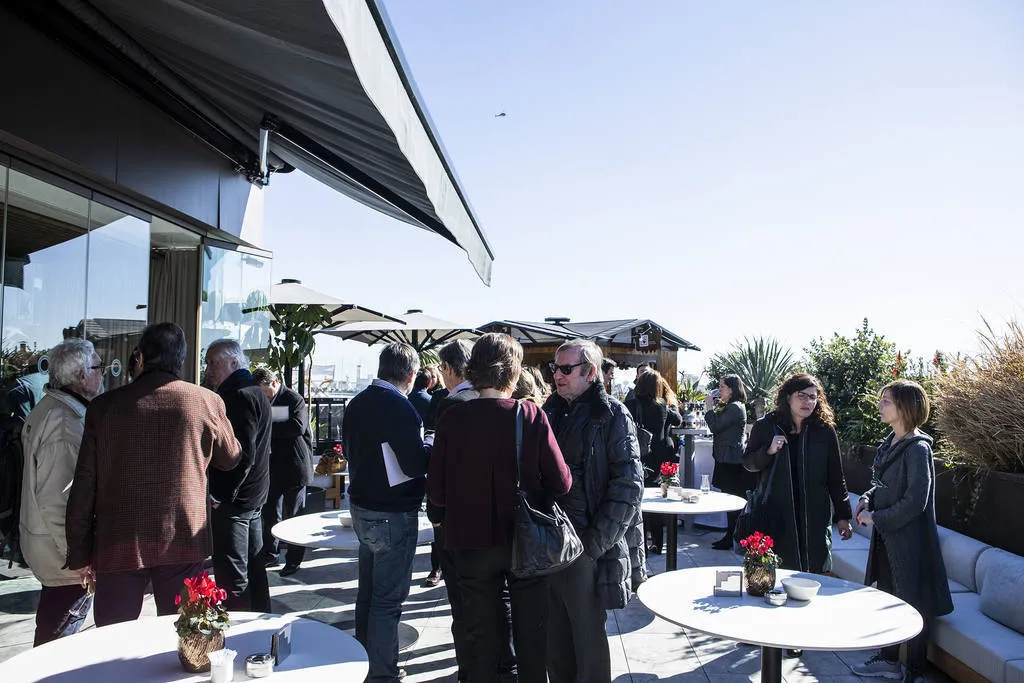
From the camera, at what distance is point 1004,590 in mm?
3373

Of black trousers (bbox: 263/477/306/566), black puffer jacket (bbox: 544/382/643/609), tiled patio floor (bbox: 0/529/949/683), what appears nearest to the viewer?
black puffer jacket (bbox: 544/382/643/609)

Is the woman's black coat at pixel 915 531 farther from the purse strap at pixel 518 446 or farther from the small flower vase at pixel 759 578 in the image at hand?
the purse strap at pixel 518 446

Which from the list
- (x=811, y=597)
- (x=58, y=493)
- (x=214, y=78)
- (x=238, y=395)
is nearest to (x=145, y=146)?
(x=214, y=78)

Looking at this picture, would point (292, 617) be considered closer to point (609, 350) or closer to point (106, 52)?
point (106, 52)

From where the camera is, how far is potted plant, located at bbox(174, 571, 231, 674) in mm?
1866

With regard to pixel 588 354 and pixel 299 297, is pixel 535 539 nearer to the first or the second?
pixel 588 354

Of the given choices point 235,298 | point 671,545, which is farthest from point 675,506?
point 235,298

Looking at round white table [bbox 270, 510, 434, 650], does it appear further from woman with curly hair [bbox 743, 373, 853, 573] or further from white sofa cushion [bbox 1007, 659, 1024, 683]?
white sofa cushion [bbox 1007, 659, 1024, 683]

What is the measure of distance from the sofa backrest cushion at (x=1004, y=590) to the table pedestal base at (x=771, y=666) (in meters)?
1.48

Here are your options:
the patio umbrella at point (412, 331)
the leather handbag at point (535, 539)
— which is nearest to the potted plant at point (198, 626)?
the leather handbag at point (535, 539)

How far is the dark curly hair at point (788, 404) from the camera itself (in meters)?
3.81

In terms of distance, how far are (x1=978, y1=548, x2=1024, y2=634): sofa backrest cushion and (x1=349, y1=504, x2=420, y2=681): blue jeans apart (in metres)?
2.94

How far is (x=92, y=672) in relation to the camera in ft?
6.12

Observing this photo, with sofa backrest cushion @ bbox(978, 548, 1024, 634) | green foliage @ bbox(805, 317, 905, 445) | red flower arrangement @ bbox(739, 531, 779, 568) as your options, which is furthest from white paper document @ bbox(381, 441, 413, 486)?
green foliage @ bbox(805, 317, 905, 445)
